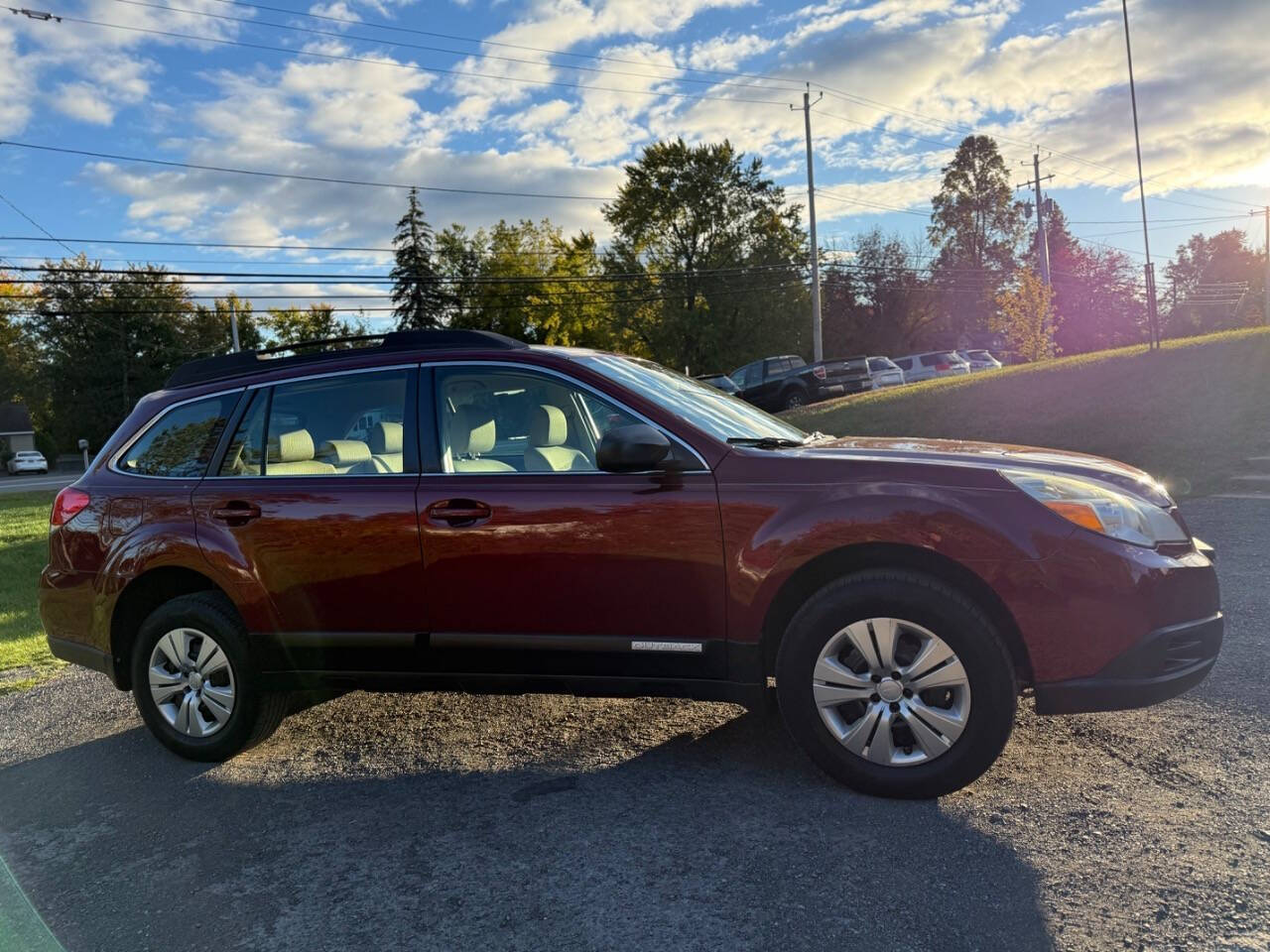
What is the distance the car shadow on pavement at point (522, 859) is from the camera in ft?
8.48

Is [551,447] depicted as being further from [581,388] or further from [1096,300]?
[1096,300]

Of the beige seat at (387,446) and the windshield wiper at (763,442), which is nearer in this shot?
the windshield wiper at (763,442)

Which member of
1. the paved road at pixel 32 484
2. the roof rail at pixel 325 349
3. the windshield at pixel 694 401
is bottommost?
the paved road at pixel 32 484

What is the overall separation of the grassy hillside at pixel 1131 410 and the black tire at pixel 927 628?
788 centimetres

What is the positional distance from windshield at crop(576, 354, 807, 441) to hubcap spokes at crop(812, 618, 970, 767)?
993 millimetres

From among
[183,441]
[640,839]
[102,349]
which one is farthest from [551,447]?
[102,349]

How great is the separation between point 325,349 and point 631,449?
1992mm

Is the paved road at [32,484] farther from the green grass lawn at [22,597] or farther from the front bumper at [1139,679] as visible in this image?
the front bumper at [1139,679]

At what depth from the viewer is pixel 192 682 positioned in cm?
409

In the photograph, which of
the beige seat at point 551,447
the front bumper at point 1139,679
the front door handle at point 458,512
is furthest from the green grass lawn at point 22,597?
the front bumper at point 1139,679

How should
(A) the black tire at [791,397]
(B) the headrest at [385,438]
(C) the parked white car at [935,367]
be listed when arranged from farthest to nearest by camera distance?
(C) the parked white car at [935,367] < (A) the black tire at [791,397] < (B) the headrest at [385,438]

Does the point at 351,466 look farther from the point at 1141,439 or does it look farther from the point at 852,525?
the point at 1141,439

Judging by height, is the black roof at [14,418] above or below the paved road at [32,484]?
above

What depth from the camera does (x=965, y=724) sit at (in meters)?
3.13
